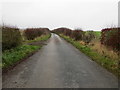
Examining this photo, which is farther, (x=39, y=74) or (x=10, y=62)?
→ (x=10, y=62)

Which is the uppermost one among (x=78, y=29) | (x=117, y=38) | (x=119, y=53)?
(x=78, y=29)

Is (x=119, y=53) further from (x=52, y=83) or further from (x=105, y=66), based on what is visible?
(x=52, y=83)

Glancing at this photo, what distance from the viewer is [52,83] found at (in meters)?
4.91

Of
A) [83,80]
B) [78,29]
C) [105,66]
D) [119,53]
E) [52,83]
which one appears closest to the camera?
[52,83]

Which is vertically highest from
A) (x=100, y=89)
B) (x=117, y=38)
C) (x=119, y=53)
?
(x=117, y=38)

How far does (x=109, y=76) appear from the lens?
19.1 ft

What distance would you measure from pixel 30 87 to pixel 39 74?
147 cm

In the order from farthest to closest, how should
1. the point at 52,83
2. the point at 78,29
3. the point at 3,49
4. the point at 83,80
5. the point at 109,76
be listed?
the point at 78,29
the point at 3,49
the point at 109,76
the point at 83,80
the point at 52,83

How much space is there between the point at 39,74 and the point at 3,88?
1.81 meters

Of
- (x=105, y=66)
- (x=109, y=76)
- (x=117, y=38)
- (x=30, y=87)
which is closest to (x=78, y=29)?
(x=117, y=38)

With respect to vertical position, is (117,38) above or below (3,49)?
above

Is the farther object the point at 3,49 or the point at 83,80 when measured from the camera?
the point at 3,49

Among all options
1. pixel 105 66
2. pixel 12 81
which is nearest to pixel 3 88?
pixel 12 81

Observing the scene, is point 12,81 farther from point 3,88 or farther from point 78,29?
point 78,29
